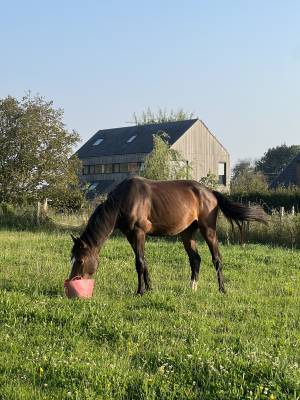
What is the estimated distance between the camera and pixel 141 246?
30.8 feet

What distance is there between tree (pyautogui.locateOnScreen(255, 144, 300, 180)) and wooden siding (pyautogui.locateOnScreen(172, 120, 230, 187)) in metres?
21.4

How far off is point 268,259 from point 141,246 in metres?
5.25

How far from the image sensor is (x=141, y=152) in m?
54.2

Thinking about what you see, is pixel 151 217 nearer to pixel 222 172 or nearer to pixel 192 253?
pixel 192 253

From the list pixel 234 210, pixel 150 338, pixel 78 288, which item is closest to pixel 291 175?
pixel 234 210

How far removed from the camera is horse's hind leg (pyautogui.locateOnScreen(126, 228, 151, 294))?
890cm

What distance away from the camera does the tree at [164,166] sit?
30.9 meters

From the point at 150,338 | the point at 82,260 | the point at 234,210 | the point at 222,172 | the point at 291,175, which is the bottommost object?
the point at 150,338

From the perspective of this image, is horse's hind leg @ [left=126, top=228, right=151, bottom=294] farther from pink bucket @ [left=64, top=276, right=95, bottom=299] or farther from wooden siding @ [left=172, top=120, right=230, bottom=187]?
wooden siding @ [left=172, top=120, right=230, bottom=187]

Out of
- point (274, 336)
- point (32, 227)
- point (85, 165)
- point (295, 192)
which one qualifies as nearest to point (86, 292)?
point (274, 336)

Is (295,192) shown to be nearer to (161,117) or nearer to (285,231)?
(285,231)

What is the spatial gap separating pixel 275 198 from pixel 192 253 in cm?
2383

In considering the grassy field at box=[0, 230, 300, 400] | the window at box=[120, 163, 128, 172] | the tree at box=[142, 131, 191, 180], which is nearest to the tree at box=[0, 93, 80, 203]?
the tree at box=[142, 131, 191, 180]

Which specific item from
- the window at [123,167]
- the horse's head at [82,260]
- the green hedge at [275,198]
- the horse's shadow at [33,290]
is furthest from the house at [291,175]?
the horse's shadow at [33,290]
